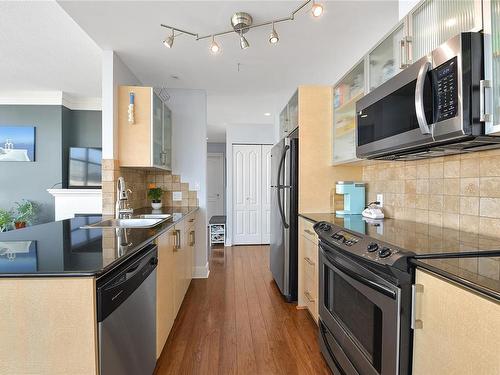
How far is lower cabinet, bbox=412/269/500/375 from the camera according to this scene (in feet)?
2.40

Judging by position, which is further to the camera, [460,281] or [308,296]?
[308,296]

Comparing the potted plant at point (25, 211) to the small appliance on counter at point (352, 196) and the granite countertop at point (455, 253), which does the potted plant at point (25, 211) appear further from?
the granite countertop at point (455, 253)

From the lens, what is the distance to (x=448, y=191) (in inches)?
64.7

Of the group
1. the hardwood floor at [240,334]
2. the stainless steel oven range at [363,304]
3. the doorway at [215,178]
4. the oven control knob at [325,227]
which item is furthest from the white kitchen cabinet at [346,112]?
the doorway at [215,178]

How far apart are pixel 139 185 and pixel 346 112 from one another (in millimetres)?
2415

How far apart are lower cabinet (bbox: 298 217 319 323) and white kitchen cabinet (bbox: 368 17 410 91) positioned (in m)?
1.22

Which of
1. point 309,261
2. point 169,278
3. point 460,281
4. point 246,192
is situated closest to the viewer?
point 460,281

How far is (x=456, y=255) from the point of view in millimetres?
1040

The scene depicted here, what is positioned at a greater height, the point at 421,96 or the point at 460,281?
the point at 421,96

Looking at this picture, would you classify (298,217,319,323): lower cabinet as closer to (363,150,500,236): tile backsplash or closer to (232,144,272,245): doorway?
(363,150,500,236): tile backsplash

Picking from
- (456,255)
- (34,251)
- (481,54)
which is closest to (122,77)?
(34,251)

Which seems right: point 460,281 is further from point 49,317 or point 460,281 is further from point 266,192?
point 266,192

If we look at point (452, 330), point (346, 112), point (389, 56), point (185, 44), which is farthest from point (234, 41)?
point (452, 330)

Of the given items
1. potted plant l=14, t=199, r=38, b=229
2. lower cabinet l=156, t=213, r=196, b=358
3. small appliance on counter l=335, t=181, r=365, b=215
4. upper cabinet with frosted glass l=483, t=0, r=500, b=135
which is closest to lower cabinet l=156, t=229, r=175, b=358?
lower cabinet l=156, t=213, r=196, b=358
